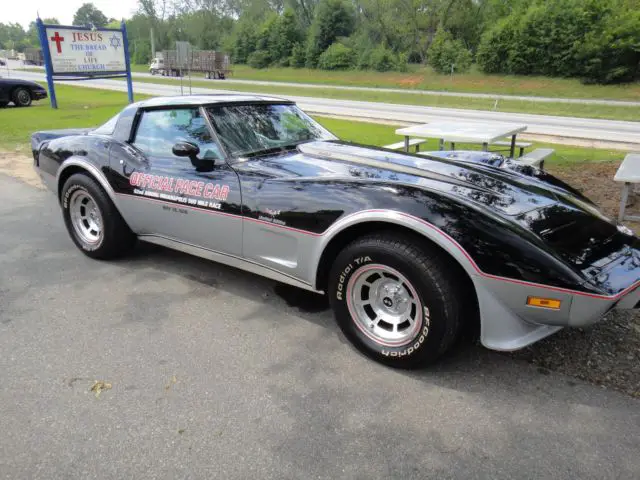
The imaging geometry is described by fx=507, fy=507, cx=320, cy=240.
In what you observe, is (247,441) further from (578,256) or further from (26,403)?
(578,256)

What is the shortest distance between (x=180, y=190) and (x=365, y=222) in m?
1.56

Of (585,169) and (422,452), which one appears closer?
(422,452)

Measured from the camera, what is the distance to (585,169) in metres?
8.26

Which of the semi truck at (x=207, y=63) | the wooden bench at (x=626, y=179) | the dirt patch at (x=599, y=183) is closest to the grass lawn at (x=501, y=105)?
the dirt patch at (x=599, y=183)

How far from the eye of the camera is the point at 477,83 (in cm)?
3634

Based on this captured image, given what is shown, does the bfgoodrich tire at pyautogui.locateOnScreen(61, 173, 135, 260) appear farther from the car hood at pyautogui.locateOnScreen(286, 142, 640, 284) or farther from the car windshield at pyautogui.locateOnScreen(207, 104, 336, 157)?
the car hood at pyautogui.locateOnScreen(286, 142, 640, 284)

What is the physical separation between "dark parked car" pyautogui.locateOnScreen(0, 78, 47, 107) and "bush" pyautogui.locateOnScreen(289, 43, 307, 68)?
136 feet

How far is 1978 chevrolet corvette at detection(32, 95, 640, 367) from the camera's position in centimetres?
252

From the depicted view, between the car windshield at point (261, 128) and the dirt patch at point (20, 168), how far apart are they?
15.4 ft

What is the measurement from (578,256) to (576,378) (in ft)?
2.37

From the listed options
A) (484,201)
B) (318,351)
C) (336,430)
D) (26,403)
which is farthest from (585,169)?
(26,403)

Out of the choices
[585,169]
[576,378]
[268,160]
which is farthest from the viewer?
[585,169]

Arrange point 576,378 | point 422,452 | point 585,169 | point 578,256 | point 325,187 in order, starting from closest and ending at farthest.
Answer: point 422,452, point 578,256, point 576,378, point 325,187, point 585,169

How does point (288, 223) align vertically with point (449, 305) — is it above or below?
above
